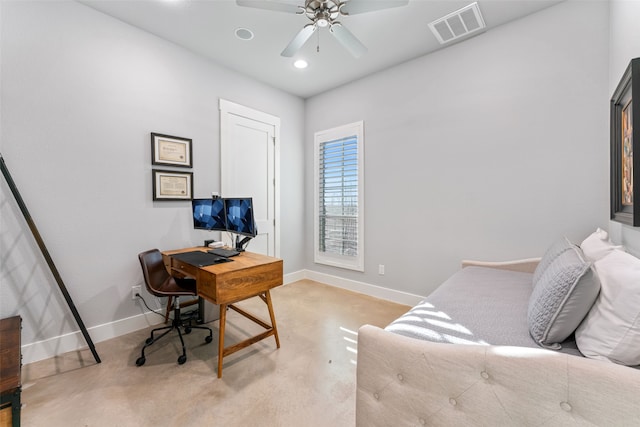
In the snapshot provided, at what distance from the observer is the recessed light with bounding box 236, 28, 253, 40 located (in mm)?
2621

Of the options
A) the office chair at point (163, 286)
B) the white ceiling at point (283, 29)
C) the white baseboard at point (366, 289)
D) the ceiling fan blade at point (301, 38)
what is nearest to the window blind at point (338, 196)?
the white baseboard at point (366, 289)

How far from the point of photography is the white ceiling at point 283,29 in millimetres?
2305

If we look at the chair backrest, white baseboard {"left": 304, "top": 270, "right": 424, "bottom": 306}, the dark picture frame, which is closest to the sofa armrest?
the dark picture frame

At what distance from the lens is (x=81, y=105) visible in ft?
7.51

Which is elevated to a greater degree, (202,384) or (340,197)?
(340,197)

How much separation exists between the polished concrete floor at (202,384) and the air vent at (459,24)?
3.09 m

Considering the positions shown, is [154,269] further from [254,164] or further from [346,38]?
[346,38]

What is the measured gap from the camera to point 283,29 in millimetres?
2584

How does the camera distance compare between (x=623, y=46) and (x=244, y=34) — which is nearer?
(x=623, y=46)

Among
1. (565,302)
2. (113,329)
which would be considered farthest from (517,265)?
(113,329)

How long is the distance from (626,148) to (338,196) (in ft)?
9.23

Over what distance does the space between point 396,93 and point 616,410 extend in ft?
10.7

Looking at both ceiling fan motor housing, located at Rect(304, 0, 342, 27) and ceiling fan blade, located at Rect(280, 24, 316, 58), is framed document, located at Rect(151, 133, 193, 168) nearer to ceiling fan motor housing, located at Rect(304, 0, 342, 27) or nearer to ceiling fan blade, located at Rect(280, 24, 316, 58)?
ceiling fan blade, located at Rect(280, 24, 316, 58)

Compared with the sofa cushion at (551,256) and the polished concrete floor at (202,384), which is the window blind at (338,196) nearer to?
the polished concrete floor at (202,384)
